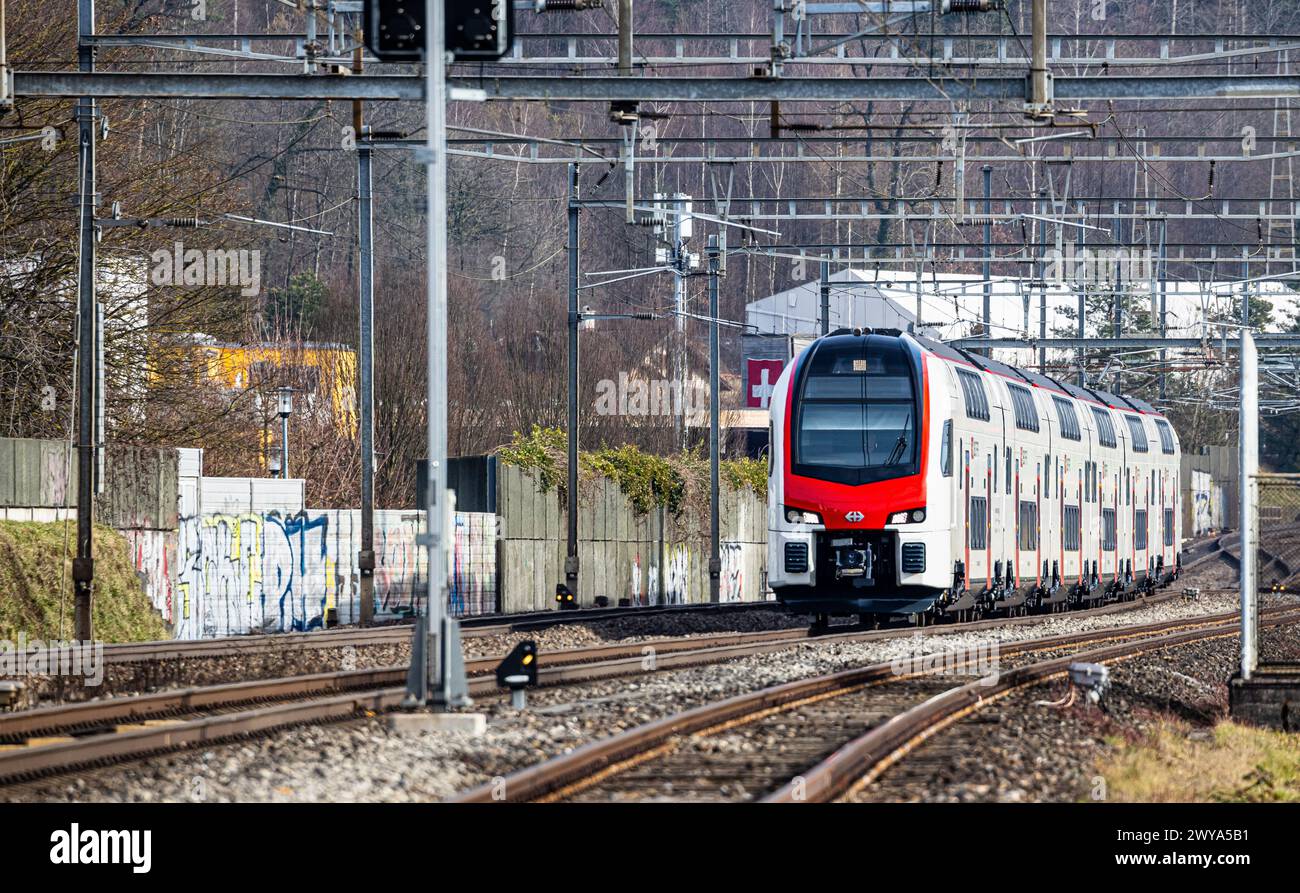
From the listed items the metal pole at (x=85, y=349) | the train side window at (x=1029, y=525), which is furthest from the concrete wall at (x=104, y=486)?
the train side window at (x=1029, y=525)

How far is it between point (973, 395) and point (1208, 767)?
14.1 m

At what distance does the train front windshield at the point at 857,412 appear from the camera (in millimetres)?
24766

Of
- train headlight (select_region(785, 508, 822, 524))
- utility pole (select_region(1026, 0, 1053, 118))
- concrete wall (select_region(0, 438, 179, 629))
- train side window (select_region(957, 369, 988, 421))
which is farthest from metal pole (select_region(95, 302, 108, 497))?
utility pole (select_region(1026, 0, 1053, 118))

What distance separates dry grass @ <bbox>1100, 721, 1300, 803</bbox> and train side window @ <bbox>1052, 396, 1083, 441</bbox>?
57.4 feet

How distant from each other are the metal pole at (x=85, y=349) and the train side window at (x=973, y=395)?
11336mm

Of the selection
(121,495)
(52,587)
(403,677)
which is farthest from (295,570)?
(403,677)

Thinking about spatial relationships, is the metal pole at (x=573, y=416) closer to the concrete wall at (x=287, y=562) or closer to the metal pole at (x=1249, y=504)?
the concrete wall at (x=287, y=562)

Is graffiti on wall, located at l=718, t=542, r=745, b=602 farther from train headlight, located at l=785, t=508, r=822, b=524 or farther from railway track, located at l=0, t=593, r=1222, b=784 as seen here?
railway track, located at l=0, t=593, r=1222, b=784

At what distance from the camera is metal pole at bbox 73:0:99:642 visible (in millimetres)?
23000

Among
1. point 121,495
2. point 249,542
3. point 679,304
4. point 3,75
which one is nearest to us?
point 3,75

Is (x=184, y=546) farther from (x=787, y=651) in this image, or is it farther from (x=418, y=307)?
(x=418, y=307)

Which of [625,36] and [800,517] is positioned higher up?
[625,36]

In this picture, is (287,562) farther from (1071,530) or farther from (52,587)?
(1071,530)

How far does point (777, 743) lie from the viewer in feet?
42.5
